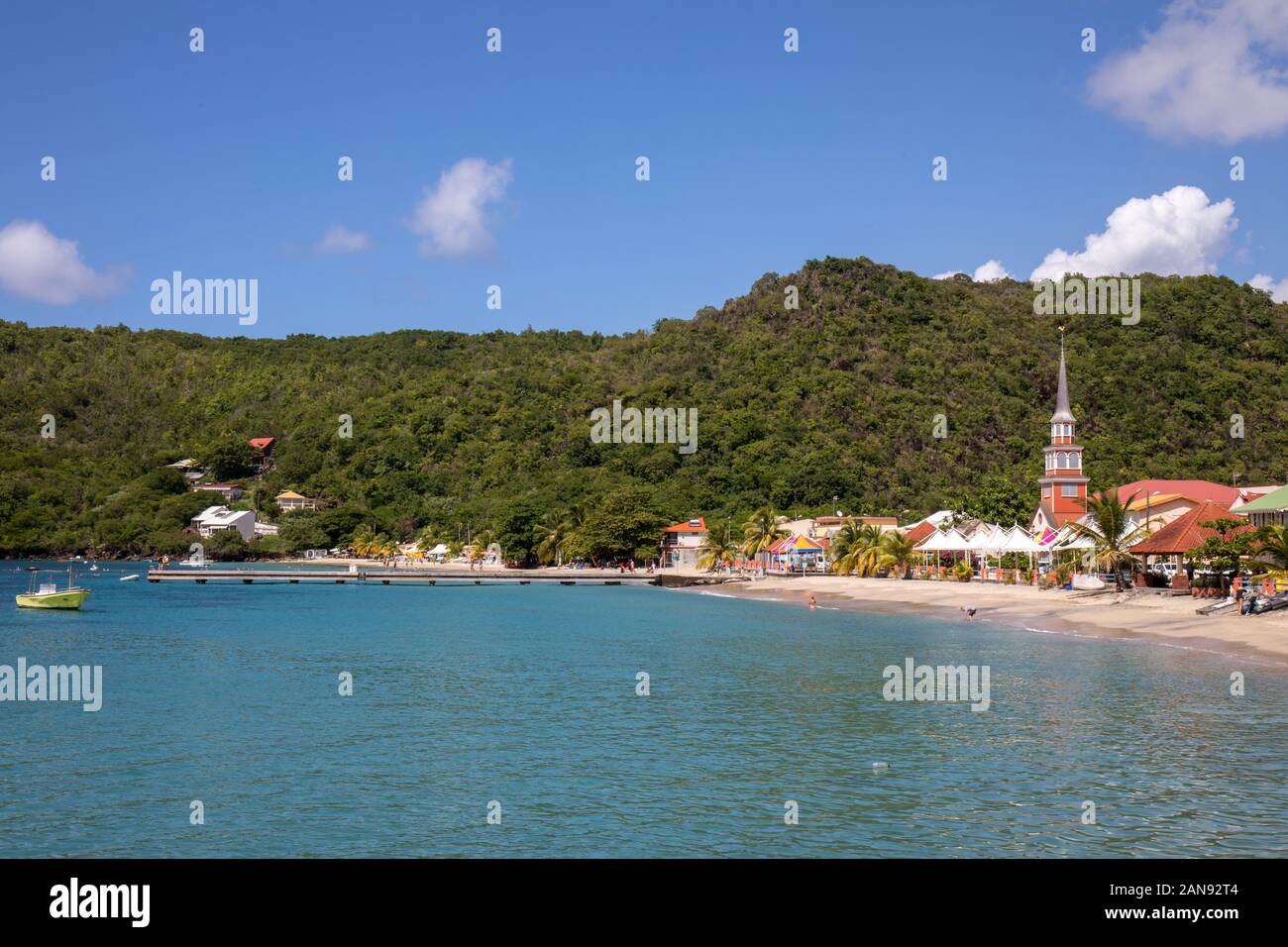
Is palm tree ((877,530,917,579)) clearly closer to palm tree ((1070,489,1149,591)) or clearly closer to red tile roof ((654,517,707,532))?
palm tree ((1070,489,1149,591))

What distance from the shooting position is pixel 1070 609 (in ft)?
155

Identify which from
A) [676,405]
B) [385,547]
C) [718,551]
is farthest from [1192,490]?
[385,547]

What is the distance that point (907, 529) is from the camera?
8400 cm

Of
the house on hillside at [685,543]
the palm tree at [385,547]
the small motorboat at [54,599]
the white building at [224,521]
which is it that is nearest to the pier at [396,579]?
the house on hillside at [685,543]

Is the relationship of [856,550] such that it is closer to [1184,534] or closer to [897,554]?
[897,554]

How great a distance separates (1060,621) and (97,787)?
37.2 meters

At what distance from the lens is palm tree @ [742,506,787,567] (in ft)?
319

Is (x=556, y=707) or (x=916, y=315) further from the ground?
(x=916, y=315)

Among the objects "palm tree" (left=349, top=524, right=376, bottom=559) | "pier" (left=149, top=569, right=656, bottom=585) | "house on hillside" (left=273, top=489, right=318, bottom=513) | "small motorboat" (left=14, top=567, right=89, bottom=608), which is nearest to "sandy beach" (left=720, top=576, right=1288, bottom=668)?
"pier" (left=149, top=569, right=656, bottom=585)

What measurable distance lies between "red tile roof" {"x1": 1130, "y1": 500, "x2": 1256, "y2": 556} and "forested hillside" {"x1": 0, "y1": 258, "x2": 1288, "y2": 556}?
40.6 m

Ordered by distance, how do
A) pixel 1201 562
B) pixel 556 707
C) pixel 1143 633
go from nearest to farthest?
pixel 556 707, pixel 1143 633, pixel 1201 562
